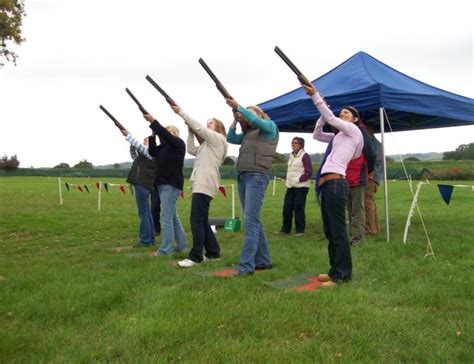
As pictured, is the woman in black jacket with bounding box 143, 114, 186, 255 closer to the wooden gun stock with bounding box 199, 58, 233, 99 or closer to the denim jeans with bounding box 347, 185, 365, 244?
the wooden gun stock with bounding box 199, 58, 233, 99

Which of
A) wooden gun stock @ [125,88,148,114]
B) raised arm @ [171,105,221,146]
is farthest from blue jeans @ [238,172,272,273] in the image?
wooden gun stock @ [125,88,148,114]

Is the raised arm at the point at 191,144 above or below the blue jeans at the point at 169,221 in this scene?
above

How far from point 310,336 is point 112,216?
941cm

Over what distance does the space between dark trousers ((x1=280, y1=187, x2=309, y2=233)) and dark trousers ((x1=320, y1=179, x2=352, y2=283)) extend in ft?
11.5

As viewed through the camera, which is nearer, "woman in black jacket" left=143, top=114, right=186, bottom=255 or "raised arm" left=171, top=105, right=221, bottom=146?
"raised arm" left=171, top=105, right=221, bottom=146

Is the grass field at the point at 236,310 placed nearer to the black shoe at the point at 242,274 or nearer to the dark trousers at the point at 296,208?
the black shoe at the point at 242,274

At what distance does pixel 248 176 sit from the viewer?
490 cm

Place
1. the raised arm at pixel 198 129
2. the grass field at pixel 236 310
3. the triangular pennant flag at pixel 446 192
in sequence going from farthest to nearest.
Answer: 1. the triangular pennant flag at pixel 446 192
2. the raised arm at pixel 198 129
3. the grass field at pixel 236 310

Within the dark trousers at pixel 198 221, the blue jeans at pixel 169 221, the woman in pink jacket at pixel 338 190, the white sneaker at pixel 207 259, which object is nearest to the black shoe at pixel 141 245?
the blue jeans at pixel 169 221

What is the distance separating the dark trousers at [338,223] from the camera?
448 centimetres

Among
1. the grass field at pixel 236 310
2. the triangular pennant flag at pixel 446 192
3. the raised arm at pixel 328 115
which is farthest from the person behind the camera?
the triangular pennant flag at pixel 446 192

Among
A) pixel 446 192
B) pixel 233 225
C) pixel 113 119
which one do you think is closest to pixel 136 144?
pixel 113 119

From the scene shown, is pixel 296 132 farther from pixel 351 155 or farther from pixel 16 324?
pixel 16 324

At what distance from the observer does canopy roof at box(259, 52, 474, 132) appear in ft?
21.9
